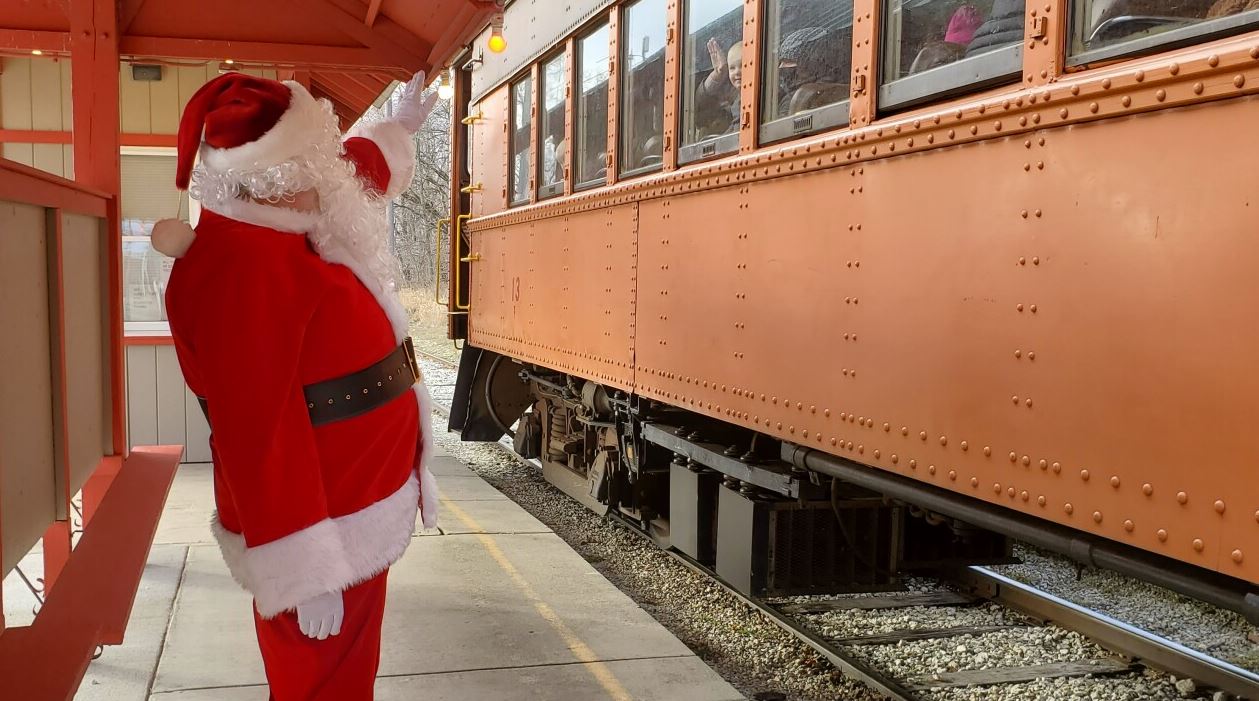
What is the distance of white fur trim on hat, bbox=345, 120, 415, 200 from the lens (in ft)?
9.51

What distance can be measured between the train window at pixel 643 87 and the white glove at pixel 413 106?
6.10 ft

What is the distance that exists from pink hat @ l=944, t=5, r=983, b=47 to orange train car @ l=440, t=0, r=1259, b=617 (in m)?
0.01

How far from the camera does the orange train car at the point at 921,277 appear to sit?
6.95 feet

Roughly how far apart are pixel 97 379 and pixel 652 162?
8.21 feet

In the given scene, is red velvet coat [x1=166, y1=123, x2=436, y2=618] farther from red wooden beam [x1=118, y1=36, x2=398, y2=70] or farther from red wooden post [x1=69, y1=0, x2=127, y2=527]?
red wooden beam [x1=118, y1=36, x2=398, y2=70]

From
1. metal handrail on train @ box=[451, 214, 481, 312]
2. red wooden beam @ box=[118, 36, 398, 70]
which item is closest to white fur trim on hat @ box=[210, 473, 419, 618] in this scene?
red wooden beam @ box=[118, 36, 398, 70]

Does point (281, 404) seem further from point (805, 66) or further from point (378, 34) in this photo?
point (378, 34)

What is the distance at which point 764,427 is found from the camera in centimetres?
379

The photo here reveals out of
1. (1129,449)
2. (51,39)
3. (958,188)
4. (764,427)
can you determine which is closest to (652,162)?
(764,427)

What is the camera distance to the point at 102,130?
13.0 feet

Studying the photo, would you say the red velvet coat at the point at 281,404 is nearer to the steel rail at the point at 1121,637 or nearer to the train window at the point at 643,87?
the train window at the point at 643,87

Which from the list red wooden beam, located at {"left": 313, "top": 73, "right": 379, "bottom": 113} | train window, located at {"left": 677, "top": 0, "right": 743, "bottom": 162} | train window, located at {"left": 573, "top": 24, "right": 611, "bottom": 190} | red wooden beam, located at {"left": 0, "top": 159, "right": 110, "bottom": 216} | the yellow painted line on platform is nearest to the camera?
red wooden beam, located at {"left": 0, "top": 159, "right": 110, "bottom": 216}

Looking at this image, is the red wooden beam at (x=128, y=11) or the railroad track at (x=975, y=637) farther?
the red wooden beam at (x=128, y=11)

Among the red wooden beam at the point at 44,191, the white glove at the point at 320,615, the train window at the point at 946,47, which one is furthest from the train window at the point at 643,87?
the white glove at the point at 320,615
